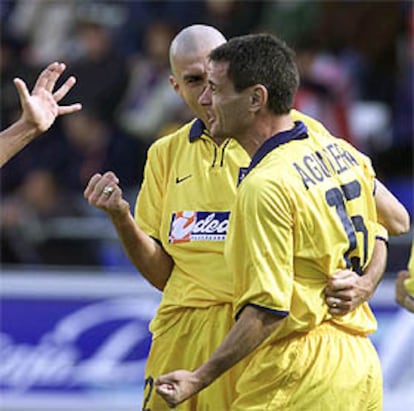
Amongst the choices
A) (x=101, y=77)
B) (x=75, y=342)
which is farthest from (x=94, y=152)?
(x=75, y=342)

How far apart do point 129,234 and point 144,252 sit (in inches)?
5.4

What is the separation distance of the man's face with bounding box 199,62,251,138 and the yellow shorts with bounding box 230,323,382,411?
0.84 m

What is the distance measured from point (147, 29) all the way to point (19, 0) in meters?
1.77

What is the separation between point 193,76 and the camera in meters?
5.65

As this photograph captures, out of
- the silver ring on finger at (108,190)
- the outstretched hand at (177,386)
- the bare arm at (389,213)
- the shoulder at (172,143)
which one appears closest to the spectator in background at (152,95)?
the shoulder at (172,143)

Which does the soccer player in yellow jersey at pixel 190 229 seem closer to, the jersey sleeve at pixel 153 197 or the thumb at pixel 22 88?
the jersey sleeve at pixel 153 197

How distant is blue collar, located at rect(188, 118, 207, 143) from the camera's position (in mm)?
5711

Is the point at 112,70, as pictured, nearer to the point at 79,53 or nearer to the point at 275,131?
the point at 79,53

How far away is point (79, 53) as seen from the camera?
12.2 metres

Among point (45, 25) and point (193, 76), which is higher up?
point (45, 25)

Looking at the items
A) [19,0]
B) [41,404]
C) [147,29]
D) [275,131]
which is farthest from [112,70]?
[275,131]

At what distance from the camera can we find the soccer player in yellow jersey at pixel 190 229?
549 cm

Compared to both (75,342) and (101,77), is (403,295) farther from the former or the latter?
(101,77)

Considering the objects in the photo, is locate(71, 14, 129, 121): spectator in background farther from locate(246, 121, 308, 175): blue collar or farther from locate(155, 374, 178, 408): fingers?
locate(155, 374, 178, 408): fingers
